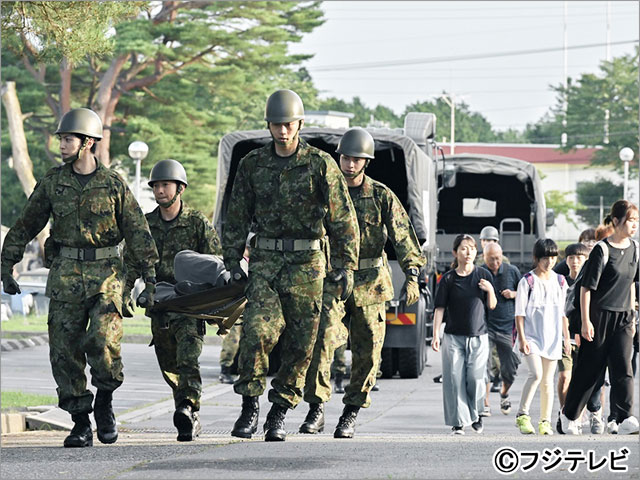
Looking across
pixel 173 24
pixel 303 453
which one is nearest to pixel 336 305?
pixel 303 453

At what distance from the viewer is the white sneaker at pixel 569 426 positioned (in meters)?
11.9

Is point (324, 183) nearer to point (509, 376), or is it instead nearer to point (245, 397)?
point (245, 397)

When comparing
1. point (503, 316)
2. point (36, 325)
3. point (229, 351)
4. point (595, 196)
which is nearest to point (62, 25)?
point (503, 316)

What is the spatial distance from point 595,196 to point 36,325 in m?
54.9

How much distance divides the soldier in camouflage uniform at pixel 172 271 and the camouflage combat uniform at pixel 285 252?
0.88m

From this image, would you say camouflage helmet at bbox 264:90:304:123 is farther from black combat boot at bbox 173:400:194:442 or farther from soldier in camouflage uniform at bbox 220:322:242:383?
soldier in camouflage uniform at bbox 220:322:242:383

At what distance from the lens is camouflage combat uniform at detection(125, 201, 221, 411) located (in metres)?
10.2

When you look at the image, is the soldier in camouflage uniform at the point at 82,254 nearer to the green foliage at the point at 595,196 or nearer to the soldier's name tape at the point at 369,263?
the soldier's name tape at the point at 369,263

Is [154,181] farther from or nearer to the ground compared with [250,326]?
farther from the ground

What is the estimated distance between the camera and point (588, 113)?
71.2 m

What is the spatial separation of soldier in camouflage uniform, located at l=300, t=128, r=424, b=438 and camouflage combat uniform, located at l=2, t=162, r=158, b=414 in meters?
1.35

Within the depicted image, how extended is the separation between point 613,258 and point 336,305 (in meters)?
2.38

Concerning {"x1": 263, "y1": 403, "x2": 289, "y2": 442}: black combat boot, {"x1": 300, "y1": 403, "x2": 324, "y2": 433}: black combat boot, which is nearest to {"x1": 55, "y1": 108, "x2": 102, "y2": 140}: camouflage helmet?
{"x1": 263, "y1": 403, "x2": 289, "y2": 442}: black combat boot

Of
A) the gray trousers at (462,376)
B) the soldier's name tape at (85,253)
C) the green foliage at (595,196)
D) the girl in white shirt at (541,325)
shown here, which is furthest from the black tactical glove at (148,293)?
the green foliage at (595,196)
